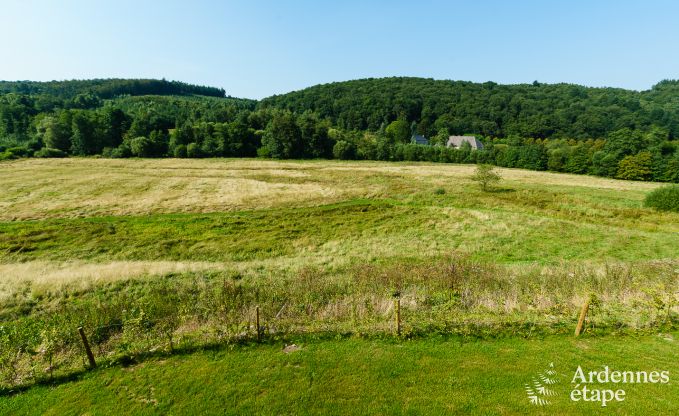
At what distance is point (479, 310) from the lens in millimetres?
12570

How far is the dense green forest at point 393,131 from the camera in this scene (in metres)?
81.1

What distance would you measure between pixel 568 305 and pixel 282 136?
92.3 meters

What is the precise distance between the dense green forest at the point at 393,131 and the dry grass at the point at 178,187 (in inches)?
753

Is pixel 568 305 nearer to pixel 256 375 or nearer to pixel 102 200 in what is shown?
pixel 256 375

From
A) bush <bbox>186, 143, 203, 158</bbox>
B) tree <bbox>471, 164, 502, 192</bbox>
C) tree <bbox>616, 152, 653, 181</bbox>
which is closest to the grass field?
tree <bbox>471, 164, 502, 192</bbox>

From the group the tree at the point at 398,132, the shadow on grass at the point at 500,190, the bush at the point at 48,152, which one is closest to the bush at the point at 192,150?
the bush at the point at 48,152

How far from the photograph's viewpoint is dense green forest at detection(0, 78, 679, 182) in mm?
81062

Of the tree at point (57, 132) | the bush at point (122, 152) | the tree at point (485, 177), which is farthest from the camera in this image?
the tree at point (57, 132)

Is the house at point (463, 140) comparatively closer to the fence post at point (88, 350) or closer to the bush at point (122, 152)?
Answer: the bush at point (122, 152)

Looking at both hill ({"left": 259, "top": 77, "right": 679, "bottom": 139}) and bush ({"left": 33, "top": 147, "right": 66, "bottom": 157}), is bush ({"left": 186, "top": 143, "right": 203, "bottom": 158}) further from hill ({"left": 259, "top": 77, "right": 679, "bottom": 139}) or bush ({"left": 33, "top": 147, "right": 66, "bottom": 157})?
hill ({"left": 259, "top": 77, "right": 679, "bottom": 139})

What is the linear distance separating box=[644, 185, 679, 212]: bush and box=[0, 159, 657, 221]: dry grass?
348 inches

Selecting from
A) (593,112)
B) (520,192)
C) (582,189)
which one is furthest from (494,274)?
(593,112)

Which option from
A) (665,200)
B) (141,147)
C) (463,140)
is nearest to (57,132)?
(141,147)

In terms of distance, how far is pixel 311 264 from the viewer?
22562 millimetres
